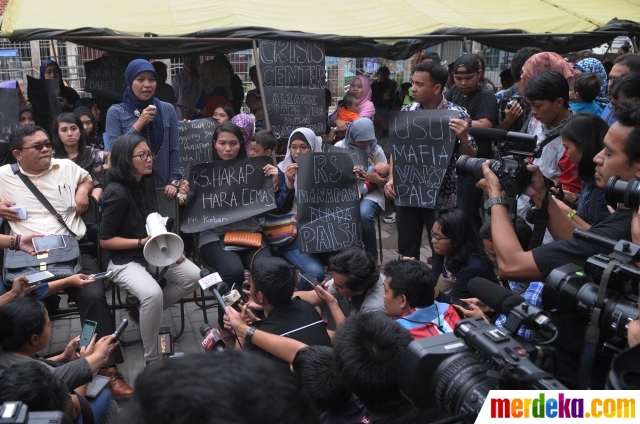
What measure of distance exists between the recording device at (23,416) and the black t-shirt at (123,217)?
321 cm

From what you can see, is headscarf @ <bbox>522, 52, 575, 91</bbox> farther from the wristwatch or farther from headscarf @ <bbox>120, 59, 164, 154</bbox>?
headscarf @ <bbox>120, 59, 164, 154</bbox>

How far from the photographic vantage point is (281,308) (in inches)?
155

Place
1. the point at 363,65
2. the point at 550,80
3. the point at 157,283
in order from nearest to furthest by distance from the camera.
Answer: the point at 550,80, the point at 157,283, the point at 363,65

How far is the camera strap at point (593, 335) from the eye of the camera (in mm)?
2150

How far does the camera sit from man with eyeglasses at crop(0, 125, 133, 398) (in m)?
4.66

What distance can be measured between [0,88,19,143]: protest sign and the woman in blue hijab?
49.8 inches

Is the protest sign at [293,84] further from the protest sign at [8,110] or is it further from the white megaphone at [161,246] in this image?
the protest sign at [8,110]

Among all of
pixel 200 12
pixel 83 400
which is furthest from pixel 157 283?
pixel 200 12

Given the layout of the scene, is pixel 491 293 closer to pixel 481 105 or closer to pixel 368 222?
pixel 368 222

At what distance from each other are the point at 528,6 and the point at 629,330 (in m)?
8.80

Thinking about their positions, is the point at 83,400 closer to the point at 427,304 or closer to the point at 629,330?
the point at 427,304

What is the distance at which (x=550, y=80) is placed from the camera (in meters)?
4.55

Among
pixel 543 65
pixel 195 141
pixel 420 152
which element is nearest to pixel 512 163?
pixel 420 152

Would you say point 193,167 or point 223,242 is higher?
point 193,167
